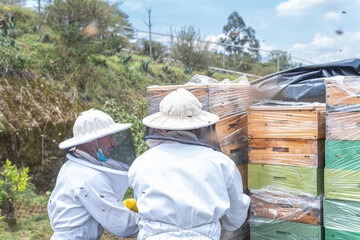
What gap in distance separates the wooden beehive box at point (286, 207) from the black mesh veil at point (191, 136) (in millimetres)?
1041

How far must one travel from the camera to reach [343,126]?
249 cm

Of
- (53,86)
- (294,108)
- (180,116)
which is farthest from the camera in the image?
(53,86)

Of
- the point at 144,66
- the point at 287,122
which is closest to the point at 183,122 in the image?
the point at 287,122

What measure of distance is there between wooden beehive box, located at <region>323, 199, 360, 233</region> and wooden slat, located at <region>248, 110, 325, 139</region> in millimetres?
524

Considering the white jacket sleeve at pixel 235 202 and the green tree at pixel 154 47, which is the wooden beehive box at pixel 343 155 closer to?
the white jacket sleeve at pixel 235 202

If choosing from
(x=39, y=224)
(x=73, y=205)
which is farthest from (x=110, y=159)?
(x=39, y=224)

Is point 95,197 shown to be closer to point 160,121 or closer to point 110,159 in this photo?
point 110,159

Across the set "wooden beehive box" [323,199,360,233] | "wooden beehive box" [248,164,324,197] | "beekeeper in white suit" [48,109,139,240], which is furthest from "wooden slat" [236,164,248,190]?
"beekeeper in white suit" [48,109,139,240]

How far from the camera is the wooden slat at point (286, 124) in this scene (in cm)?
260

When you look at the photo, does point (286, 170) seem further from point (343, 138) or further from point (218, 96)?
point (218, 96)

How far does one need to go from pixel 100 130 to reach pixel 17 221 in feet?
9.71

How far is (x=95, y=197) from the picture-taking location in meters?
2.09

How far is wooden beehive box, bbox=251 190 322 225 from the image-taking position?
2.65m

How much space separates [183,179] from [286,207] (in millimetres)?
1331
